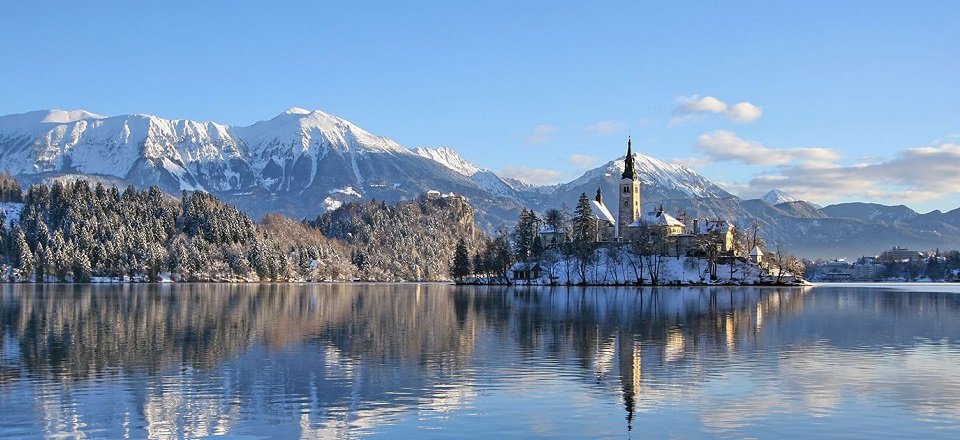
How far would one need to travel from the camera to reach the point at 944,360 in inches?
1992

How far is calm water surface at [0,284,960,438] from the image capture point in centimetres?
3116

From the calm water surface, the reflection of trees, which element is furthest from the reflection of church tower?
the reflection of trees

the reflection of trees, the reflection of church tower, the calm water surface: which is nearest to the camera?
the calm water surface

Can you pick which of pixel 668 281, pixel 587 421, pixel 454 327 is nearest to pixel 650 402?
pixel 587 421

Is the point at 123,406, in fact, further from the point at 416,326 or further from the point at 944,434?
the point at 416,326

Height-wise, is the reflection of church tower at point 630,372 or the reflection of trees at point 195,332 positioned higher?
the reflection of trees at point 195,332

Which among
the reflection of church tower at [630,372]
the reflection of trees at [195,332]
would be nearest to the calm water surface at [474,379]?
the reflection of church tower at [630,372]

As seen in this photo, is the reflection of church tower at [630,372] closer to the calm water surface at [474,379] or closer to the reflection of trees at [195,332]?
the calm water surface at [474,379]

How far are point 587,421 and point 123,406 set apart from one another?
17.3 m

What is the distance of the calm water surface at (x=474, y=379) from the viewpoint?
31.2 m

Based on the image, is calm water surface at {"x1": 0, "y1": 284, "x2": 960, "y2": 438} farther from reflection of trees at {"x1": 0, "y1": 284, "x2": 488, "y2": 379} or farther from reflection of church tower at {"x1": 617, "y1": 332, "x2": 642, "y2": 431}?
reflection of trees at {"x1": 0, "y1": 284, "x2": 488, "y2": 379}

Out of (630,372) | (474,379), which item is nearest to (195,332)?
(474,379)

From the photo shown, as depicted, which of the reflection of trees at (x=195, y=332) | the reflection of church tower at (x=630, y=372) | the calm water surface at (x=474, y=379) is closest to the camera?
the calm water surface at (x=474, y=379)

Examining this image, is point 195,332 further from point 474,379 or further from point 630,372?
point 630,372
